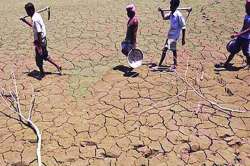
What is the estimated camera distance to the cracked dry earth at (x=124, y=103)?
6000mm

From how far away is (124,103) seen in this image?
720 cm

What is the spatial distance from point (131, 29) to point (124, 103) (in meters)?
1.69

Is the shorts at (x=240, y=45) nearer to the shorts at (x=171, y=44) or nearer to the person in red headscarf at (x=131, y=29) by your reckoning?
the shorts at (x=171, y=44)

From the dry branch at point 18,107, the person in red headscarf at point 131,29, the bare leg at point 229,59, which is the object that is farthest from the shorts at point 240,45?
the dry branch at point 18,107

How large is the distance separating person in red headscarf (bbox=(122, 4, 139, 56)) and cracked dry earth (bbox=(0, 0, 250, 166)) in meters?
0.66

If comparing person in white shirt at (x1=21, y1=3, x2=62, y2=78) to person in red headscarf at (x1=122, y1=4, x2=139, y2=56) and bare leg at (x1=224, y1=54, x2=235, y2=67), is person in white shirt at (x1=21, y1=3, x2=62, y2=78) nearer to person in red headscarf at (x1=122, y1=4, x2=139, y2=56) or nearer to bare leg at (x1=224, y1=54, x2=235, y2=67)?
person in red headscarf at (x1=122, y1=4, x2=139, y2=56)

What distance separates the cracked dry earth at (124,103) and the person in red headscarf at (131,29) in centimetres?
66

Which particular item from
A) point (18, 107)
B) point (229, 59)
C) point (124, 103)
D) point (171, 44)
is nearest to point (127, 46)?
point (171, 44)

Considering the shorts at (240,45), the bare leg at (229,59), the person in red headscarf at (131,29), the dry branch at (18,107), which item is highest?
the person in red headscarf at (131,29)

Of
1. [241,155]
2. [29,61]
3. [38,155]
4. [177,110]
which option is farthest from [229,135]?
[29,61]

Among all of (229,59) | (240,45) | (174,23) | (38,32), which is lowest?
(229,59)

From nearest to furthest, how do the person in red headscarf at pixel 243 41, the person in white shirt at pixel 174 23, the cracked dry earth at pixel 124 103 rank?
the cracked dry earth at pixel 124 103 → the person in white shirt at pixel 174 23 → the person in red headscarf at pixel 243 41

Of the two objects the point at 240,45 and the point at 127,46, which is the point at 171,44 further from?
the point at 240,45

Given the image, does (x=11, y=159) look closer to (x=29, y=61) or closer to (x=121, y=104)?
(x=121, y=104)
